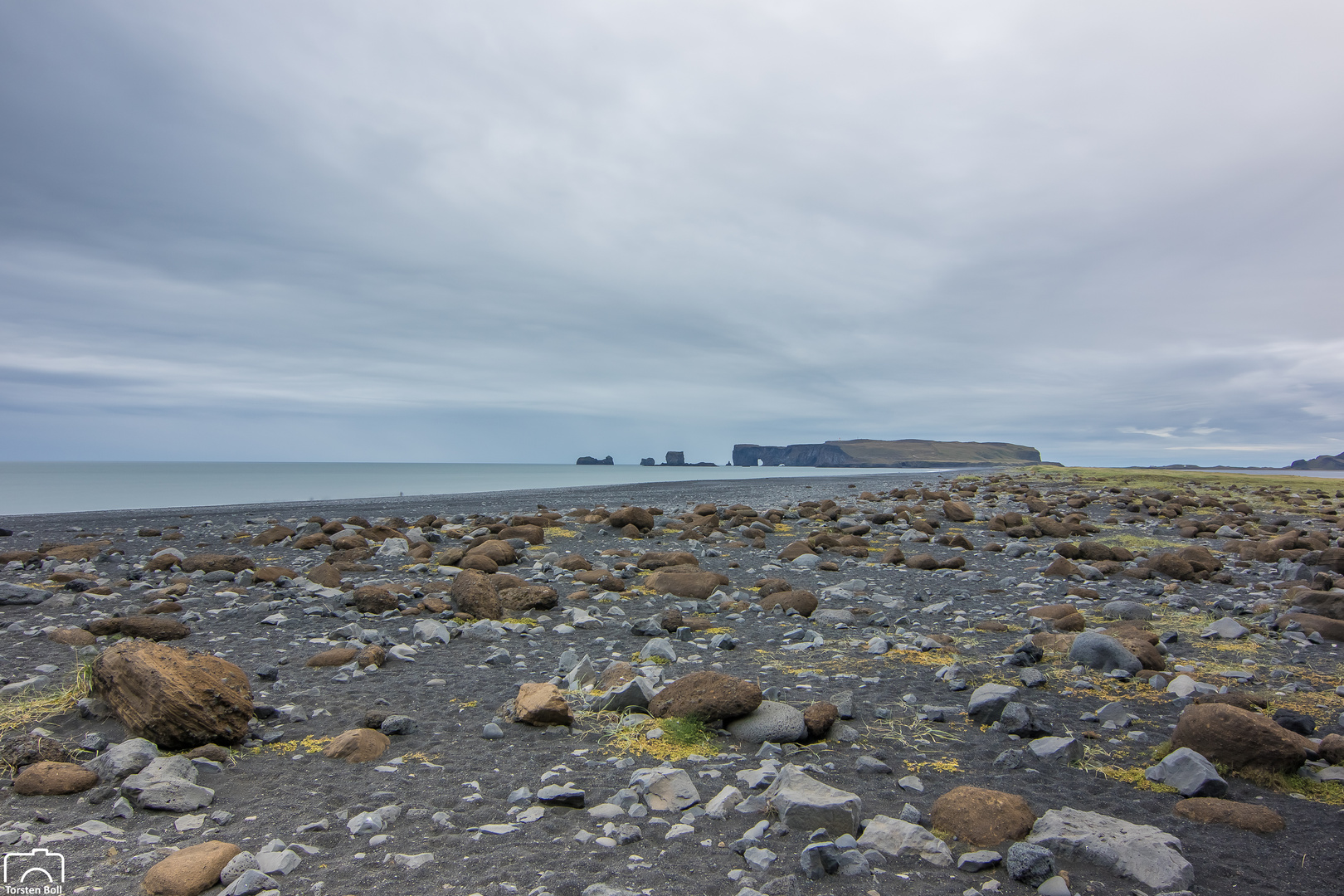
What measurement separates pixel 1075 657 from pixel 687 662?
3.71m

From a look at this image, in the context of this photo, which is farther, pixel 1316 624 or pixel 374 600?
pixel 374 600


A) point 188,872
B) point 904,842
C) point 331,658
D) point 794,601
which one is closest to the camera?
point 188,872

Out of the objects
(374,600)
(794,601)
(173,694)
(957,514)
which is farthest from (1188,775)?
(957,514)

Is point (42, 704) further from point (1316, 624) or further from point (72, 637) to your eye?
point (1316, 624)

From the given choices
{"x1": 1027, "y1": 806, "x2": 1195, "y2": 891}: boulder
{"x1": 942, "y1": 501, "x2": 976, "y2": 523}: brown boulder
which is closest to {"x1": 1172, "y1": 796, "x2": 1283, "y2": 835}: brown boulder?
{"x1": 1027, "y1": 806, "x2": 1195, "y2": 891}: boulder

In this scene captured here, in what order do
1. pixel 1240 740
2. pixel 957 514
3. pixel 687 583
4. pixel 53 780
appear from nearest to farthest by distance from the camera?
1. pixel 53 780
2. pixel 1240 740
3. pixel 687 583
4. pixel 957 514

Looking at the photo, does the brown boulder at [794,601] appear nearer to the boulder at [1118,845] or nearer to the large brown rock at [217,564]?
the boulder at [1118,845]

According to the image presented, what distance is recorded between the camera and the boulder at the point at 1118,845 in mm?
3033

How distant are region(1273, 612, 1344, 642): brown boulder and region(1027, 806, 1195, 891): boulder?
577 cm

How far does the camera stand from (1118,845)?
10.5 feet

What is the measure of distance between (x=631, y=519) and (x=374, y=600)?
9.05 m

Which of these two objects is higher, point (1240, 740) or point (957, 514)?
point (957, 514)

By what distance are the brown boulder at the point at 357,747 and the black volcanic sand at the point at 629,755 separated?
108 mm

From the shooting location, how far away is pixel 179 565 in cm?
1190
